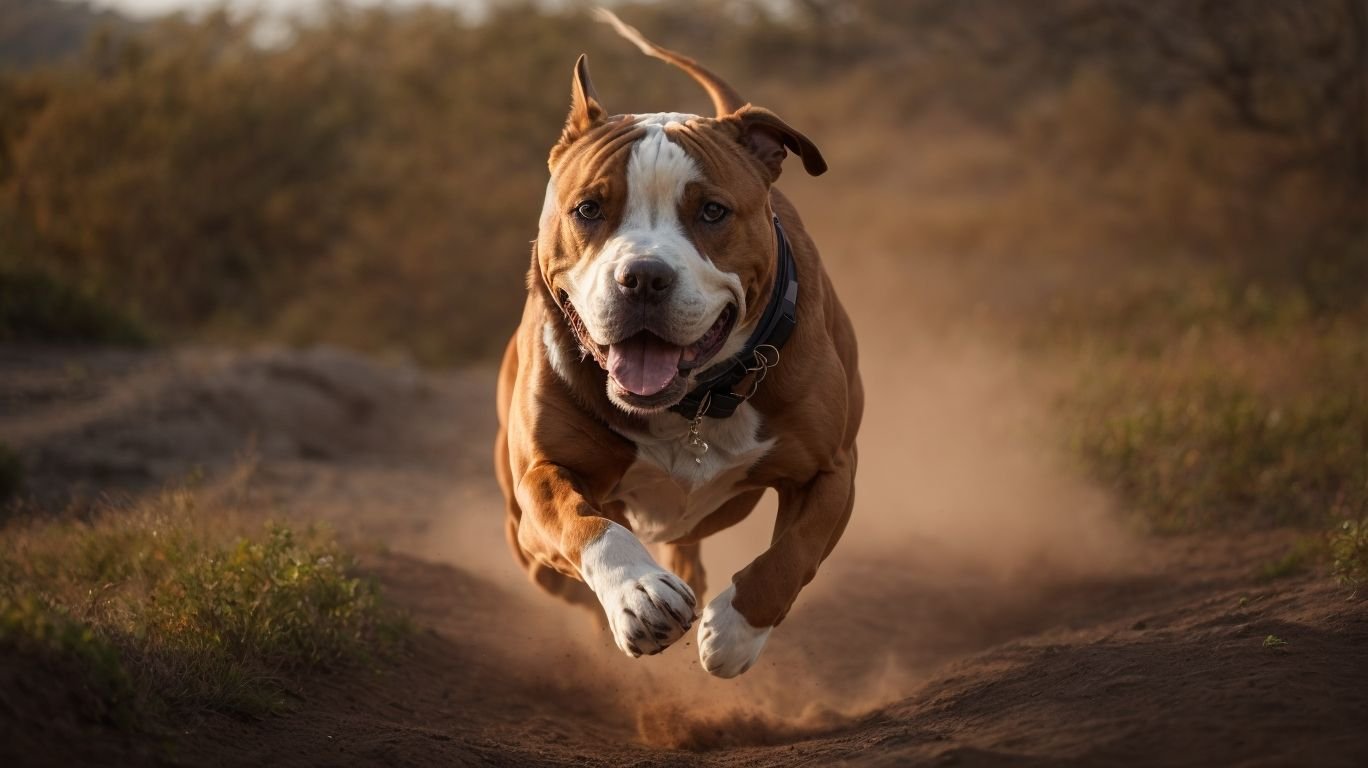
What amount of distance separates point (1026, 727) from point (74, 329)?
→ 31.5ft

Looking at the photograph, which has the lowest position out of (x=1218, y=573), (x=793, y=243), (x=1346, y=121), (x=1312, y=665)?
(x=1218, y=573)

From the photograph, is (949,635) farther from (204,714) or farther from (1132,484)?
(204,714)

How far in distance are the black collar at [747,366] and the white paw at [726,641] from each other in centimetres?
67

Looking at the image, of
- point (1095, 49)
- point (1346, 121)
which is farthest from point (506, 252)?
point (1346, 121)

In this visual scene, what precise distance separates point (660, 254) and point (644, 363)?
346 millimetres

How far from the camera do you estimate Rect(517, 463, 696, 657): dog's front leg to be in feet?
12.1

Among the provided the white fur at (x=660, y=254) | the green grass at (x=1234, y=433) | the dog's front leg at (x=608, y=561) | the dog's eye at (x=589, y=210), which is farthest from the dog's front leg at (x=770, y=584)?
the green grass at (x=1234, y=433)

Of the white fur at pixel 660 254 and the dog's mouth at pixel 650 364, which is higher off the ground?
the white fur at pixel 660 254

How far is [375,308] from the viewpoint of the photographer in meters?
15.2

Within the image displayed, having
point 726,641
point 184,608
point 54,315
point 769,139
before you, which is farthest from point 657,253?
point 54,315

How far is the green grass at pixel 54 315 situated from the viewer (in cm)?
1084

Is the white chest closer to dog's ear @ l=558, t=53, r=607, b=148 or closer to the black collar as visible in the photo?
the black collar

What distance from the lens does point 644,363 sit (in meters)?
4.11

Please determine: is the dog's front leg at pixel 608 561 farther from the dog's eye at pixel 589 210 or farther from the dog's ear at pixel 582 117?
the dog's ear at pixel 582 117
